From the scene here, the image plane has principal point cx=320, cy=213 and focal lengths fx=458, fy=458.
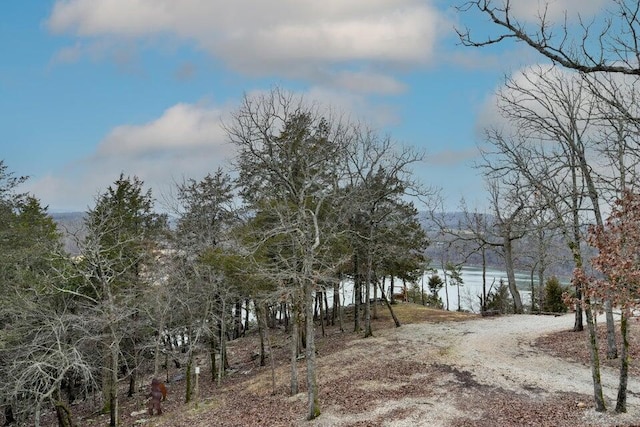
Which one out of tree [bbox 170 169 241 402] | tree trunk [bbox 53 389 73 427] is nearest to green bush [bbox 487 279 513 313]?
tree [bbox 170 169 241 402]

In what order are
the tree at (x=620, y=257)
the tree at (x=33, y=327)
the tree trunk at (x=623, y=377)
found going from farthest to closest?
the tree at (x=33, y=327)
the tree trunk at (x=623, y=377)
the tree at (x=620, y=257)

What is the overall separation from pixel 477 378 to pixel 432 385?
1.70m

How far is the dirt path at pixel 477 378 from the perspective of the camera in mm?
13141

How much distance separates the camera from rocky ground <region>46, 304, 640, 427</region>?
13086 millimetres

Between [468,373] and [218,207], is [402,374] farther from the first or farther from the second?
[218,207]

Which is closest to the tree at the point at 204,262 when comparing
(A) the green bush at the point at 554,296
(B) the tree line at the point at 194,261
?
(B) the tree line at the point at 194,261

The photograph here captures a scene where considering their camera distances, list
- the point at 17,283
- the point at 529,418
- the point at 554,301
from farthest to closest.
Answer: the point at 554,301 → the point at 17,283 → the point at 529,418

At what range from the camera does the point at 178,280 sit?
22.4 metres

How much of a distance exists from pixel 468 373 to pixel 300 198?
900cm

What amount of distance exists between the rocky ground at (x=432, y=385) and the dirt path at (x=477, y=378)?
33 mm

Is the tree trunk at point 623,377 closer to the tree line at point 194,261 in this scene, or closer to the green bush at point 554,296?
the tree line at point 194,261

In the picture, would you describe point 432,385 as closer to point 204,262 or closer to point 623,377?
point 623,377

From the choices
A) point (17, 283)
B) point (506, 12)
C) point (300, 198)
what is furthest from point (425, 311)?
point (506, 12)

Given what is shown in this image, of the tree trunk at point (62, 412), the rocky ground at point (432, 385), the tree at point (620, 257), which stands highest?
the tree at point (620, 257)
